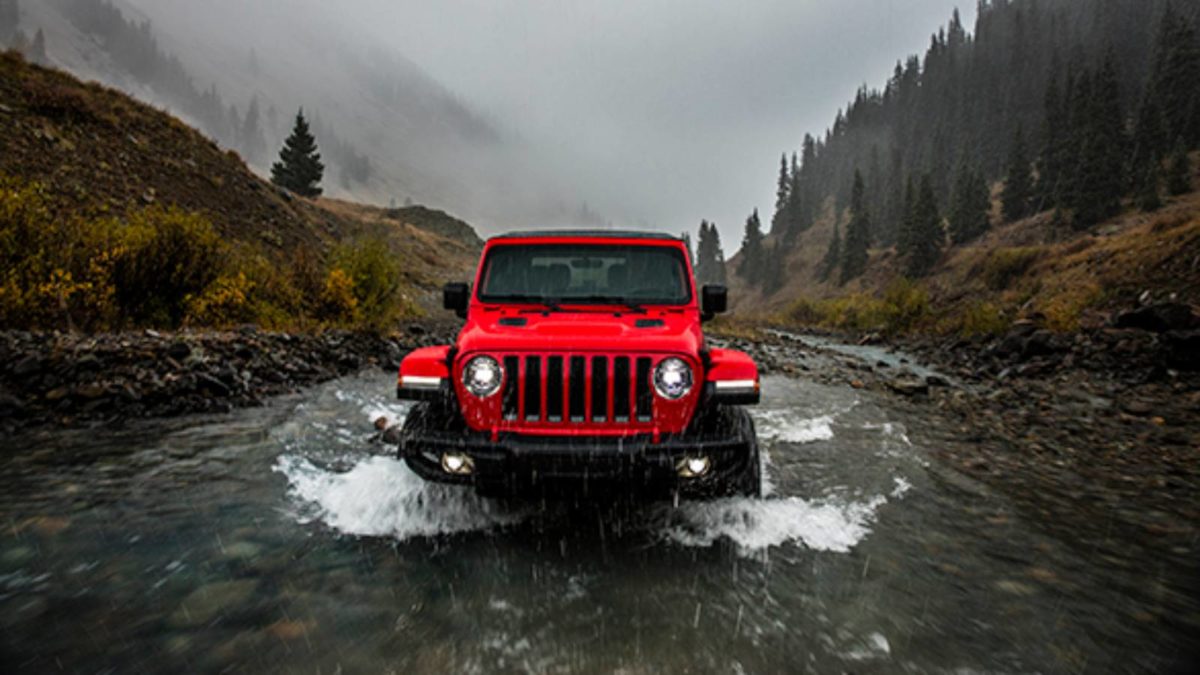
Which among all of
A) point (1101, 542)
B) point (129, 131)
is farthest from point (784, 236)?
point (1101, 542)

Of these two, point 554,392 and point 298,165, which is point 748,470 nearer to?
point 554,392

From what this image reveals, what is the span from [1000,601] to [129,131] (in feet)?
103

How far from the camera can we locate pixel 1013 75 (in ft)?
330

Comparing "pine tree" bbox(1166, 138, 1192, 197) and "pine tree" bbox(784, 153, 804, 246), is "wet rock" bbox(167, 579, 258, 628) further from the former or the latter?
"pine tree" bbox(784, 153, 804, 246)

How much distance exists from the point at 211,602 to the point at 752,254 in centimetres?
10934

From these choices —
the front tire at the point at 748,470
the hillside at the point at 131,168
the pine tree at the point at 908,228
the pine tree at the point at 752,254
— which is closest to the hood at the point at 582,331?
the front tire at the point at 748,470

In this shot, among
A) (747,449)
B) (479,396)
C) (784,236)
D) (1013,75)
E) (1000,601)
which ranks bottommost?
(1000,601)

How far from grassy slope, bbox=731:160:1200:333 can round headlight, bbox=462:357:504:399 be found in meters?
16.5

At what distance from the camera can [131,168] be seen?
20.2 meters

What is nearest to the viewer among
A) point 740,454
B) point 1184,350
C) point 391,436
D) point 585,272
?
point 740,454

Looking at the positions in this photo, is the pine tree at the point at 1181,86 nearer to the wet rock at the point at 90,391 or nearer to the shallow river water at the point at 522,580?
the shallow river water at the point at 522,580

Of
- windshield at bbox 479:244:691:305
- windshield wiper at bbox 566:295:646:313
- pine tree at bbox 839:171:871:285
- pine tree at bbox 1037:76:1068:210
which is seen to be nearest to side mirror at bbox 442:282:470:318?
windshield at bbox 479:244:691:305

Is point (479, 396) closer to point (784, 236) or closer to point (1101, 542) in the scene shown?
point (1101, 542)

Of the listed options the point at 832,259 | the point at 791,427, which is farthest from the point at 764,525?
the point at 832,259
